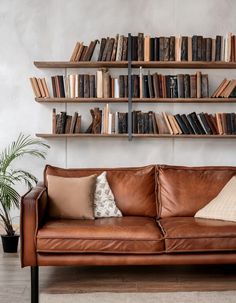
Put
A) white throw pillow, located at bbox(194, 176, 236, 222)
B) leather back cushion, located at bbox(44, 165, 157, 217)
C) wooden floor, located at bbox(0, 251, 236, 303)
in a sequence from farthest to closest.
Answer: leather back cushion, located at bbox(44, 165, 157, 217)
white throw pillow, located at bbox(194, 176, 236, 222)
wooden floor, located at bbox(0, 251, 236, 303)

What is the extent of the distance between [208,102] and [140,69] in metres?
0.77

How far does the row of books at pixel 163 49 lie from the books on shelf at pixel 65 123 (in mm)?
563

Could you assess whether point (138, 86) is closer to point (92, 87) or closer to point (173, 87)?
point (173, 87)

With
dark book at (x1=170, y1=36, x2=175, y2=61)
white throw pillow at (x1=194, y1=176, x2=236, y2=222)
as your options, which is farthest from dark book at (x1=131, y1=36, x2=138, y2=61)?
white throw pillow at (x1=194, y1=176, x2=236, y2=222)

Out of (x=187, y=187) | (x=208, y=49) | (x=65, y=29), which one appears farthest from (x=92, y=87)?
(x=187, y=187)

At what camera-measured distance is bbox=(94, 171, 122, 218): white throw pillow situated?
379cm

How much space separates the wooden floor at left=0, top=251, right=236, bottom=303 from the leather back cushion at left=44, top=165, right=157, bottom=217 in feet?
1.56

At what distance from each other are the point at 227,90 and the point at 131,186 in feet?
5.00

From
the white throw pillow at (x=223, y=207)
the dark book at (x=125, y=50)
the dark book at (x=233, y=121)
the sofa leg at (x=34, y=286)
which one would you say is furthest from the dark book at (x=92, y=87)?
the sofa leg at (x=34, y=286)

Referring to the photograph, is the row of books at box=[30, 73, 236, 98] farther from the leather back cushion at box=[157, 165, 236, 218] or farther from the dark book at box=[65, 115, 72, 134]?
the leather back cushion at box=[157, 165, 236, 218]

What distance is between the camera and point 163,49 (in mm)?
4680

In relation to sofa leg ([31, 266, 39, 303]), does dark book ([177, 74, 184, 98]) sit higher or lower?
higher

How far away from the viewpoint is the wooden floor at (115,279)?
333cm

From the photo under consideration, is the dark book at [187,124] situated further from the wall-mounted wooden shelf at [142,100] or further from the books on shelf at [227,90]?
the books on shelf at [227,90]
